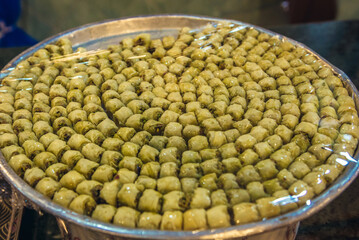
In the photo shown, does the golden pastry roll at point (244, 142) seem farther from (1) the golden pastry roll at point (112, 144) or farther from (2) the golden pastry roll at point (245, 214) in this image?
(1) the golden pastry roll at point (112, 144)

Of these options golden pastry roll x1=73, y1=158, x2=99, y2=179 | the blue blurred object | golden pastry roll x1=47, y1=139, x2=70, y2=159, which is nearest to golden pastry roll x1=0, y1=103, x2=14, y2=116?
golden pastry roll x1=47, y1=139, x2=70, y2=159

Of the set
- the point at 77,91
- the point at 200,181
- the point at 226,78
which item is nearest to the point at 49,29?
the point at 77,91

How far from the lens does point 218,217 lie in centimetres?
71

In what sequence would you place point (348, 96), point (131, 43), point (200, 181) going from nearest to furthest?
point (200, 181), point (348, 96), point (131, 43)

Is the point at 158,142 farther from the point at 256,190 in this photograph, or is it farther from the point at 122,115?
the point at 256,190

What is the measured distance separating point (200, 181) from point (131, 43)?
2.18 ft

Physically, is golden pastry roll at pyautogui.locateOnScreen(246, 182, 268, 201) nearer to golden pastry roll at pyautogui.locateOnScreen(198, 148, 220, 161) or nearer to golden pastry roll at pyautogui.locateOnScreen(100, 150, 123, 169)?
golden pastry roll at pyautogui.locateOnScreen(198, 148, 220, 161)

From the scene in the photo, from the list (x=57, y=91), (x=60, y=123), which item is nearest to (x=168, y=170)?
(x=60, y=123)

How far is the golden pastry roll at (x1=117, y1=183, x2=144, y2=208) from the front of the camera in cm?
76

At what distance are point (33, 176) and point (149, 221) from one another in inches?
12.4

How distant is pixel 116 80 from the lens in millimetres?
1100

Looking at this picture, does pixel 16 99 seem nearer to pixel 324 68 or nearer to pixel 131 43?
pixel 131 43

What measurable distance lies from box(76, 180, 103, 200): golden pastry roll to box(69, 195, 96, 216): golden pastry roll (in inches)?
0.8

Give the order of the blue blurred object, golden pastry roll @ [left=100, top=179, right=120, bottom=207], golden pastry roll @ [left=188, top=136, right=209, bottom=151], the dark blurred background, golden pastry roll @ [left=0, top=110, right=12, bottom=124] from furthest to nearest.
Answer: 1. the dark blurred background
2. the blue blurred object
3. golden pastry roll @ [left=0, top=110, right=12, bottom=124]
4. golden pastry roll @ [left=188, top=136, right=209, bottom=151]
5. golden pastry roll @ [left=100, top=179, right=120, bottom=207]
